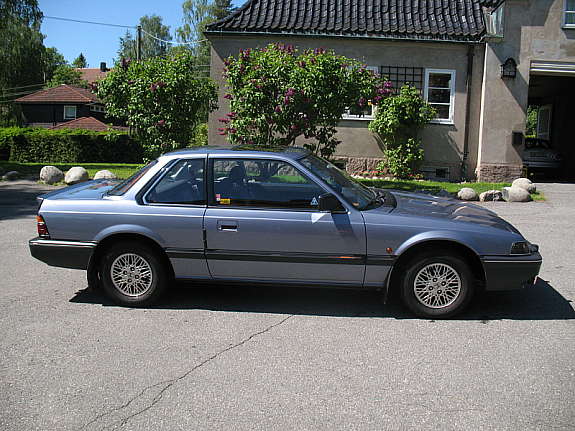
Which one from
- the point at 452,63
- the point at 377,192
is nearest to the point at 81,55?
the point at 452,63

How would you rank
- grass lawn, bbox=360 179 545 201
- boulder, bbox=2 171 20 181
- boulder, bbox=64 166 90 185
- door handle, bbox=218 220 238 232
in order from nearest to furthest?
door handle, bbox=218 220 238 232 < grass lawn, bbox=360 179 545 201 < boulder, bbox=64 166 90 185 < boulder, bbox=2 171 20 181

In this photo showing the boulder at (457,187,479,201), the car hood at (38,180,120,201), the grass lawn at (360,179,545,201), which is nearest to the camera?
the car hood at (38,180,120,201)

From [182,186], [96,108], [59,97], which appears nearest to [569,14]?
[182,186]

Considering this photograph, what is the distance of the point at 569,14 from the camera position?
17422 mm

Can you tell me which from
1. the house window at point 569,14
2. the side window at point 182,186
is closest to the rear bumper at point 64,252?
the side window at point 182,186

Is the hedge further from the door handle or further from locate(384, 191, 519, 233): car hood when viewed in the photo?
the door handle

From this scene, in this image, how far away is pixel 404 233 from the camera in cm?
549

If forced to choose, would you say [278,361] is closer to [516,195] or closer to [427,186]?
[516,195]

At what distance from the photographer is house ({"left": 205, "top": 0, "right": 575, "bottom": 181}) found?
1752 cm

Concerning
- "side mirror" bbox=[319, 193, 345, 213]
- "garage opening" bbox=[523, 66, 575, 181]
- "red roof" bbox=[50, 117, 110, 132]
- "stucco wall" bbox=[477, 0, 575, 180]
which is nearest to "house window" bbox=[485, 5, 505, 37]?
"stucco wall" bbox=[477, 0, 575, 180]

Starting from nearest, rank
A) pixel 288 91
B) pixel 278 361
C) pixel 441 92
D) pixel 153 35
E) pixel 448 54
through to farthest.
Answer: pixel 278 361, pixel 288 91, pixel 448 54, pixel 441 92, pixel 153 35

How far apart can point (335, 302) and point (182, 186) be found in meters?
1.97

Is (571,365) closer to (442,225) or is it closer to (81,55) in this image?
(442,225)

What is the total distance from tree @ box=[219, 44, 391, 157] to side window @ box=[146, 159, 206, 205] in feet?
24.7
